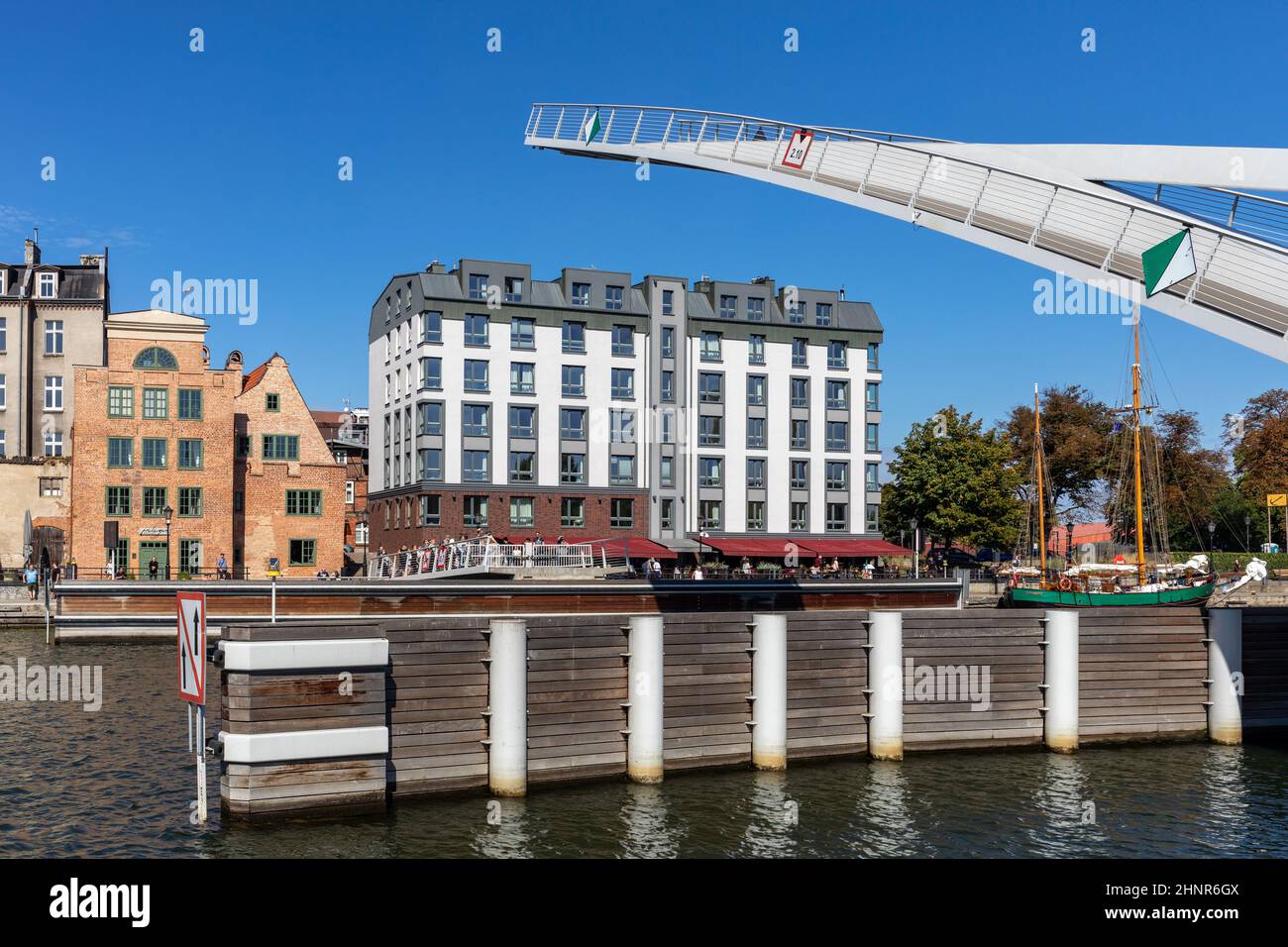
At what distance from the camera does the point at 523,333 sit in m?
70.4

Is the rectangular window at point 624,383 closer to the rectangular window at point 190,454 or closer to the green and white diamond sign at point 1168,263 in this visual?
the rectangular window at point 190,454

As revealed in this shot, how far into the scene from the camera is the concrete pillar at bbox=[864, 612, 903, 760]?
21.0 metres

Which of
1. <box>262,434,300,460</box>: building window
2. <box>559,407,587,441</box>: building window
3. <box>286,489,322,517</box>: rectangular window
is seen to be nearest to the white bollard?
<box>286,489,322,517</box>: rectangular window

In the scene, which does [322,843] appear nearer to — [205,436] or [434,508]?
[205,436]

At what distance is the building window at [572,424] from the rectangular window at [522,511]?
4.47 m

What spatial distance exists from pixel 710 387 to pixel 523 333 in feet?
40.0

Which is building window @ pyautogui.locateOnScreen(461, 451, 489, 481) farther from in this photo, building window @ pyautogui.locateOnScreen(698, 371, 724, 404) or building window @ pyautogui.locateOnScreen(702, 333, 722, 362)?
building window @ pyautogui.locateOnScreen(702, 333, 722, 362)

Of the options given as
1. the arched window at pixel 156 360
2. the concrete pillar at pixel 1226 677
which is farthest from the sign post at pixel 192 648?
the arched window at pixel 156 360

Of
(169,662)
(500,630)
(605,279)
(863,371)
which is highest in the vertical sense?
(605,279)

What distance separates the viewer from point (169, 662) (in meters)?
38.0

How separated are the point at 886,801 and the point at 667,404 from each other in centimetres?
5514

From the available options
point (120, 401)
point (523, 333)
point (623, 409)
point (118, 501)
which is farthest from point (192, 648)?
point (623, 409)

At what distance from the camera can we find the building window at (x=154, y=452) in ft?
198
